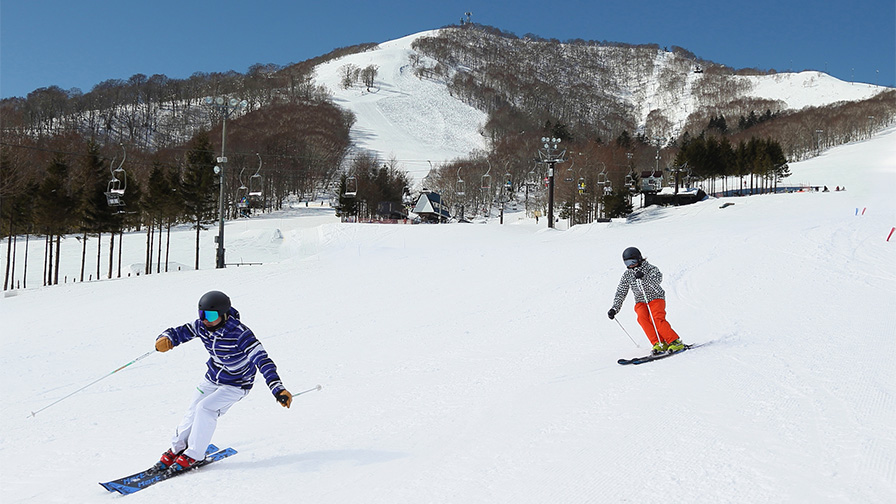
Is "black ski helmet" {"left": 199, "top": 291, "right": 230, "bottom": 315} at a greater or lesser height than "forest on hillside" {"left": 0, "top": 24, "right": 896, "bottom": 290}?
lesser

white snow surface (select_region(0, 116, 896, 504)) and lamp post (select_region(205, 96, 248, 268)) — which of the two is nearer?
white snow surface (select_region(0, 116, 896, 504))

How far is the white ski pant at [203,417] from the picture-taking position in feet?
14.9

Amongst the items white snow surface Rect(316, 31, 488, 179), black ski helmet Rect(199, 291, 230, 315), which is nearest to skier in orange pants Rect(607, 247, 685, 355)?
black ski helmet Rect(199, 291, 230, 315)

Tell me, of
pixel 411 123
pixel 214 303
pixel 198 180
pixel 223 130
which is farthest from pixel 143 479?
pixel 411 123

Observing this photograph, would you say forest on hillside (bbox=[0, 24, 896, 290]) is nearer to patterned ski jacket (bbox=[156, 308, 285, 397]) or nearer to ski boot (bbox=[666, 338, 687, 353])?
patterned ski jacket (bbox=[156, 308, 285, 397])

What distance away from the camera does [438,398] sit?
6.37 metres

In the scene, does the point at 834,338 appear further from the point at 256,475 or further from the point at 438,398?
the point at 256,475

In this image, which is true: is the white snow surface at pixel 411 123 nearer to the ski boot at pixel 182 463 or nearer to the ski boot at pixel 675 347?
the ski boot at pixel 675 347

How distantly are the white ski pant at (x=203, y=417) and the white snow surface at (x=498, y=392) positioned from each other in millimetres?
216

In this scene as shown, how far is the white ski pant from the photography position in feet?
14.9

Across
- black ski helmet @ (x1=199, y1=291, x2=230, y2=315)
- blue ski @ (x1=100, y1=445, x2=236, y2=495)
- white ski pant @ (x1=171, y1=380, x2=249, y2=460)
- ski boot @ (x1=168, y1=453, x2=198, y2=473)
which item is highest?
black ski helmet @ (x1=199, y1=291, x2=230, y2=315)

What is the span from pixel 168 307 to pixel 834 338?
15.2m

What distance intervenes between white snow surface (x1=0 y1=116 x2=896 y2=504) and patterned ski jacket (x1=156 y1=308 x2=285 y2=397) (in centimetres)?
71

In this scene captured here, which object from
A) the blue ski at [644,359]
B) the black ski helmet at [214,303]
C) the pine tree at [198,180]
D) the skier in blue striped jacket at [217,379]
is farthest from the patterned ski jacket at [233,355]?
the pine tree at [198,180]
